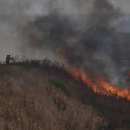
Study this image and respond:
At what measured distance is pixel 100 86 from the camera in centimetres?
2717

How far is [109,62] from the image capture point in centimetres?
3120

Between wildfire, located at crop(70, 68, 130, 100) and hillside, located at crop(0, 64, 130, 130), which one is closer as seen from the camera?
hillside, located at crop(0, 64, 130, 130)

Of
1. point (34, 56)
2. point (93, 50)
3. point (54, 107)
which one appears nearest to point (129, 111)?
point (54, 107)

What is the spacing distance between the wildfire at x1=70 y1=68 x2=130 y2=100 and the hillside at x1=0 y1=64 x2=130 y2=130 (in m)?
1.02

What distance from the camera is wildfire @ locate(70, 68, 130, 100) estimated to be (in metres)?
25.9

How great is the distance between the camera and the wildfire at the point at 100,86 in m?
25.9

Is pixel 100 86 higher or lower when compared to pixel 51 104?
higher

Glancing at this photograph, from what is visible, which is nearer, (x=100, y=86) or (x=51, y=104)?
(x=51, y=104)

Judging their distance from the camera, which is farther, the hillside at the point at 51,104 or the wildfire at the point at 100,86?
the wildfire at the point at 100,86

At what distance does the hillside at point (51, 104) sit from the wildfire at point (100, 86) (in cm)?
102

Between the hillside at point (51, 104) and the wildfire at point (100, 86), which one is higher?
the wildfire at point (100, 86)

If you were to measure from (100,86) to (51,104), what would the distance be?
872 cm

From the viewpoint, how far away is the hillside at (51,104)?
16.3 m

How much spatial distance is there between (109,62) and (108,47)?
9.31 ft
